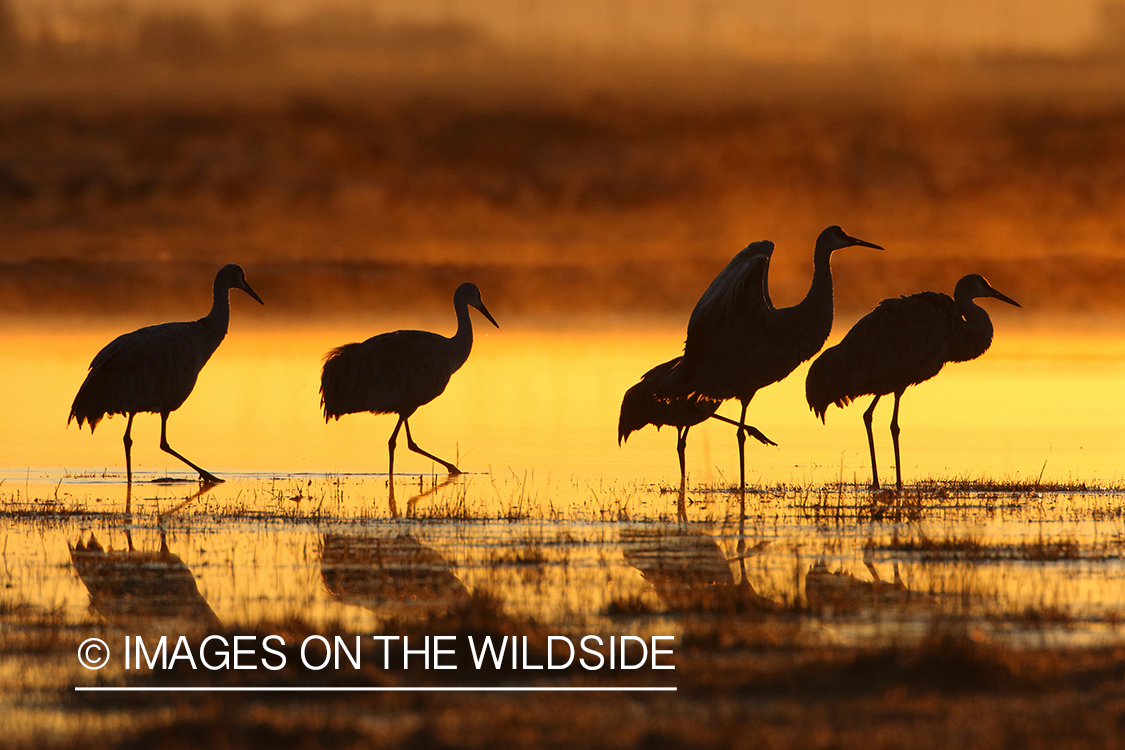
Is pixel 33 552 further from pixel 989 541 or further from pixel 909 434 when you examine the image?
pixel 909 434

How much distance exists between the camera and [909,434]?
38781 millimetres

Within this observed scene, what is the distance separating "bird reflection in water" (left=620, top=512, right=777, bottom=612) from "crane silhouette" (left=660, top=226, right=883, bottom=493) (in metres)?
3.48

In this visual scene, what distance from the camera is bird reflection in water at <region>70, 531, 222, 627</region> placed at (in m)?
9.80

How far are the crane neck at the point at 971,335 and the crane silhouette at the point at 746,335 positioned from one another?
268 cm

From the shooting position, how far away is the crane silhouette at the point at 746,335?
17.5 metres

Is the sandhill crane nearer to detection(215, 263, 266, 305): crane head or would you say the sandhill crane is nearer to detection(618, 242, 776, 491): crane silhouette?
detection(618, 242, 776, 491): crane silhouette

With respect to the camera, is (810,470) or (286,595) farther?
(810,470)

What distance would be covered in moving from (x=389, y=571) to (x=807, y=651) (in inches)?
165

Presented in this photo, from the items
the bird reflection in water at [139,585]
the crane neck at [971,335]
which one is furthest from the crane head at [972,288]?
the bird reflection in water at [139,585]

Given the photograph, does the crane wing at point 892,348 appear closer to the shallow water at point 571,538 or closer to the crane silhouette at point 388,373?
the shallow water at point 571,538

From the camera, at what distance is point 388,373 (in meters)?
22.0

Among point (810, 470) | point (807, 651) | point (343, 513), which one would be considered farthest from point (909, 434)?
point (807, 651)

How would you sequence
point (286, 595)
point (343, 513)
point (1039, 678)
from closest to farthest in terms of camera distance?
point (1039, 678) < point (286, 595) < point (343, 513)

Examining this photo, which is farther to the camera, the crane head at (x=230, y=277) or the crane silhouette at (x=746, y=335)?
the crane head at (x=230, y=277)
